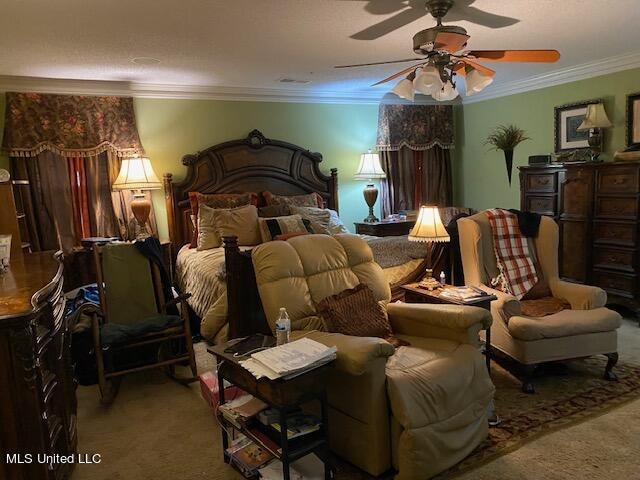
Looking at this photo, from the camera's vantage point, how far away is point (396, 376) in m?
2.15

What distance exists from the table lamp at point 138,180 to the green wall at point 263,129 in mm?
356

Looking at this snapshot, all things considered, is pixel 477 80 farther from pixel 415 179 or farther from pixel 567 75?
pixel 415 179

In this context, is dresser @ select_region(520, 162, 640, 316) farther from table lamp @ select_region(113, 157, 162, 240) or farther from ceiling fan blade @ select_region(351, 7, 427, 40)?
table lamp @ select_region(113, 157, 162, 240)

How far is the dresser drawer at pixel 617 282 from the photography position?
4.23 m

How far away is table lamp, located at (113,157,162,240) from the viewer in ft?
15.0

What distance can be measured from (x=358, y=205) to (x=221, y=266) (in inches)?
113

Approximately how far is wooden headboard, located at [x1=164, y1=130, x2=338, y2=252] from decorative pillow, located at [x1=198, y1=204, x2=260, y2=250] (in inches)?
19.6

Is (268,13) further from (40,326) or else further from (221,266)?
(40,326)

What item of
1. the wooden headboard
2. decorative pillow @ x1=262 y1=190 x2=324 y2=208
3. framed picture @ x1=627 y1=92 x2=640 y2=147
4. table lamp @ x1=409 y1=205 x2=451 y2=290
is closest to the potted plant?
framed picture @ x1=627 y1=92 x2=640 y2=147

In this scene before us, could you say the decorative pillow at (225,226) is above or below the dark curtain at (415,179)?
below

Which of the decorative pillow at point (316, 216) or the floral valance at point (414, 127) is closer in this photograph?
the decorative pillow at point (316, 216)

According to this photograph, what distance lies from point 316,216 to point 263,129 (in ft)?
4.22

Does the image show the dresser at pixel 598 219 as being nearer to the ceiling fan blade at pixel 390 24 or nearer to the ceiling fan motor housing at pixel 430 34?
the ceiling fan blade at pixel 390 24

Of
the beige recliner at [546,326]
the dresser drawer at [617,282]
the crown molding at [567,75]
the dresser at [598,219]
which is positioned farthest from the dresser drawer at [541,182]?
the beige recliner at [546,326]
